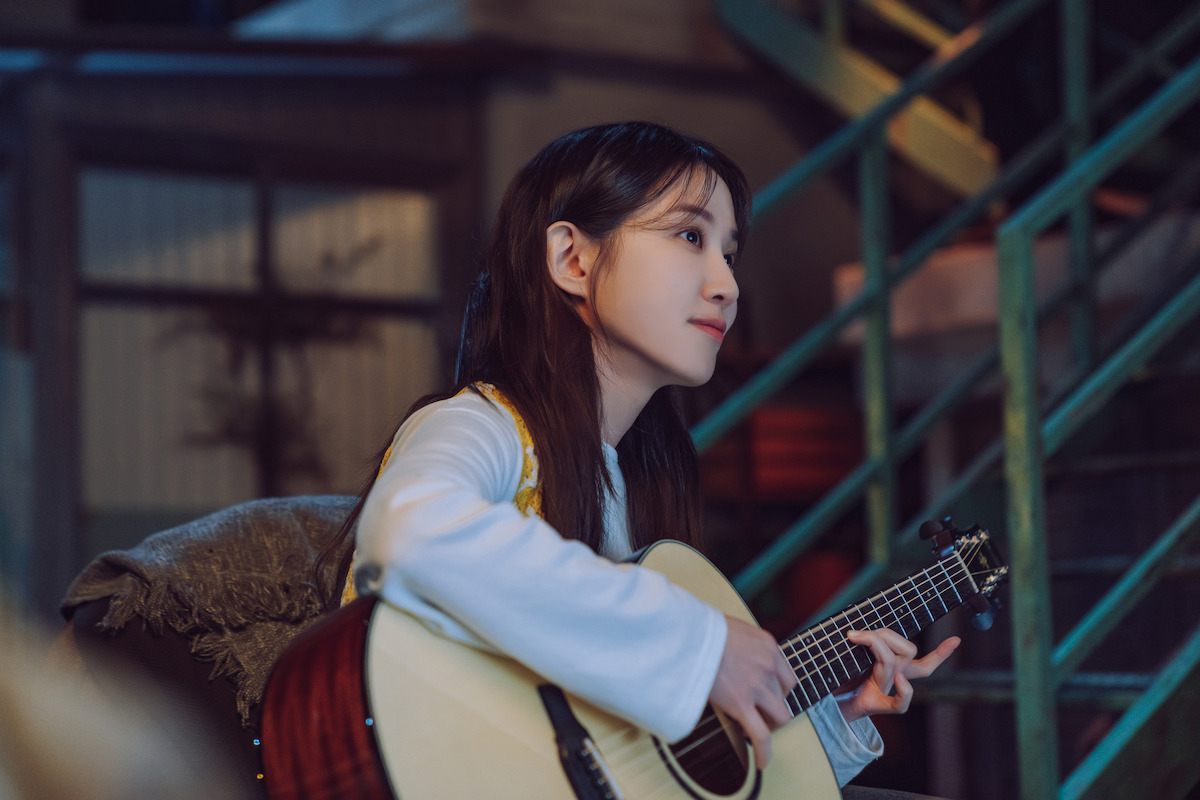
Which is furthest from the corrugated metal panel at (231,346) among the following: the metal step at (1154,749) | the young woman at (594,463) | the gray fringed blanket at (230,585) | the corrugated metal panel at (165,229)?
the young woman at (594,463)

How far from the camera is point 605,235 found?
1.47 m

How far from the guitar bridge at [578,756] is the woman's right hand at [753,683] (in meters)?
0.14

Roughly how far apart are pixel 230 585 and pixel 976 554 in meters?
0.98

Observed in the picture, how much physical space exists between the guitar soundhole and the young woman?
2.1 inches

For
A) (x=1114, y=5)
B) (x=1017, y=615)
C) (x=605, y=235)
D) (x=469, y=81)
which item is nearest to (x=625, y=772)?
(x=605, y=235)

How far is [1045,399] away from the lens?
342cm

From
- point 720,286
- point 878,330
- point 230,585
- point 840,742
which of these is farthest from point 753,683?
point 878,330

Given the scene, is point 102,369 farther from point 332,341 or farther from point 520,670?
point 520,670

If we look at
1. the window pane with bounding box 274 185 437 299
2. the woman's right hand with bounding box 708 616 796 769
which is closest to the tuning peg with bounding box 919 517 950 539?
the woman's right hand with bounding box 708 616 796 769

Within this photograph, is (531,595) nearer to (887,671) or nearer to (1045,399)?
(887,671)

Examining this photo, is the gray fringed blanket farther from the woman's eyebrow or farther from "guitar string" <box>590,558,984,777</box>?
the woman's eyebrow

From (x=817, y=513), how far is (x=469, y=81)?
349cm

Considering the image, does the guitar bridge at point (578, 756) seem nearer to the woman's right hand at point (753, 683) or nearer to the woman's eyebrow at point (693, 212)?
the woman's right hand at point (753, 683)

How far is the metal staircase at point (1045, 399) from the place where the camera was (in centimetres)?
211
